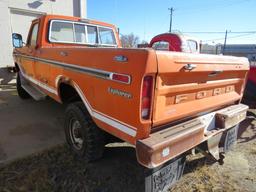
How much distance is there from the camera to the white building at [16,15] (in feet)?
30.6

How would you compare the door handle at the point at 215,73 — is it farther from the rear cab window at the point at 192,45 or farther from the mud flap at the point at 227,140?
the rear cab window at the point at 192,45

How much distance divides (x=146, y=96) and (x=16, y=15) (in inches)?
399

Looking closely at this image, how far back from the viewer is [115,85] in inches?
84.4

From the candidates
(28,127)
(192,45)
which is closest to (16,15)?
(28,127)

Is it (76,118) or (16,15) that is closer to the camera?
(76,118)

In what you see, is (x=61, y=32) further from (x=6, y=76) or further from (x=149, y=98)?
(x=6, y=76)

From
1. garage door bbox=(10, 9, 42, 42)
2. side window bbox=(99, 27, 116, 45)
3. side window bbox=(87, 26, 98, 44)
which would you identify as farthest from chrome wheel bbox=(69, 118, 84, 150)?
garage door bbox=(10, 9, 42, 42)

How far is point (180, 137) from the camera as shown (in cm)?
209

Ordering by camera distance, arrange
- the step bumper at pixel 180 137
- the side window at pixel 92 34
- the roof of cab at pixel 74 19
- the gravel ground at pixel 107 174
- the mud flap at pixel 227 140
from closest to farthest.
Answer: the step bumper at pixel 180 137 → the gravel ground at pixel 107 174 → the mud flap at pixel 227 140 → the roof of cab at pixel 74 19 → the side window at pixel 92 34

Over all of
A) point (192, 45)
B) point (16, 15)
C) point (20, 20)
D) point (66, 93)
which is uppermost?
point (16, 15)

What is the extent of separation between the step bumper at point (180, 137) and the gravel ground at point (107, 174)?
550 mm

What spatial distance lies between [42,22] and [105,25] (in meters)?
1.42

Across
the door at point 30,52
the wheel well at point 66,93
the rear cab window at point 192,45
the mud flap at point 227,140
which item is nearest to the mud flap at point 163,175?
the mud flap at point 227,140

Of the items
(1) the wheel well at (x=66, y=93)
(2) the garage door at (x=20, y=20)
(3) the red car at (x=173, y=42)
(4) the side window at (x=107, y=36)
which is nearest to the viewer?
(1) the wheel well at (x=66, y=93)
